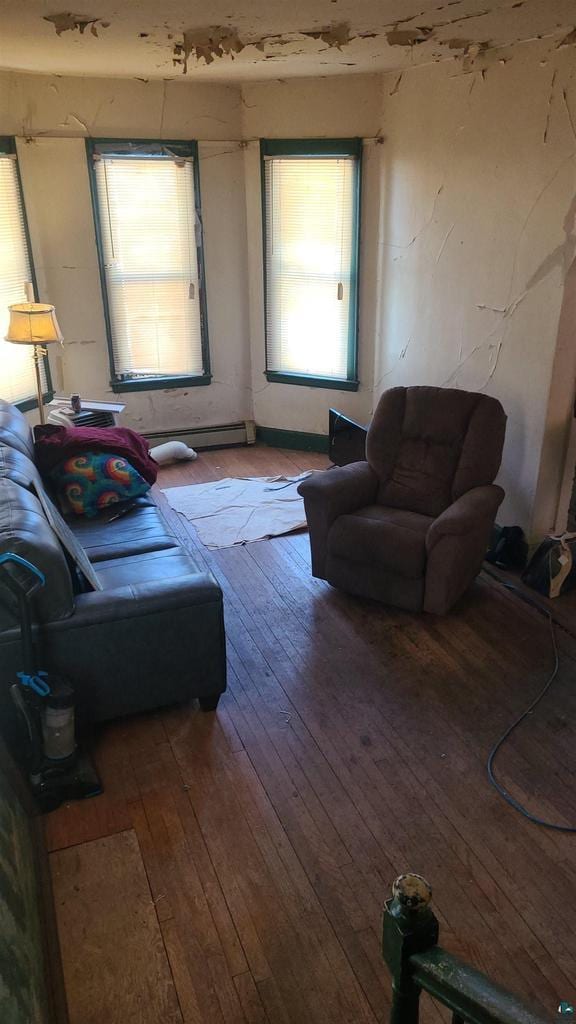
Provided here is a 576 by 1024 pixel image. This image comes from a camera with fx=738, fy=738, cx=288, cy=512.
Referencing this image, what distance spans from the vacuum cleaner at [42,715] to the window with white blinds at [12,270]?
286cm

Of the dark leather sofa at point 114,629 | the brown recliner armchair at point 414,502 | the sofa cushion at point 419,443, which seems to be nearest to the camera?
the dark leather sofa at point 114,629

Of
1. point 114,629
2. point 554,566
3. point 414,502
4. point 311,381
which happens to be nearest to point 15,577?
point 114,629

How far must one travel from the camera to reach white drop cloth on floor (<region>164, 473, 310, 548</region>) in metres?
4.42

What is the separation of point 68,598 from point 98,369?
3.30 m

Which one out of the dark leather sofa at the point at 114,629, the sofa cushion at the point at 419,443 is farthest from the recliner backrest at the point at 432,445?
the dark leather sofa at the point at 114,629

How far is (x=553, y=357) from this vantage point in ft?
11.7

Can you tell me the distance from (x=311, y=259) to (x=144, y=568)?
10.3 feet

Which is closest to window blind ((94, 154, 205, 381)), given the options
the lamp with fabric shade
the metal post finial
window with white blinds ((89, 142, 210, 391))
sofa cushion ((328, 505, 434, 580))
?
window with white blinds ((89, 142, 210, 391))

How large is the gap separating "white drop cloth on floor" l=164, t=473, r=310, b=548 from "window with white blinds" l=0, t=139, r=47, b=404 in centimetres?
126

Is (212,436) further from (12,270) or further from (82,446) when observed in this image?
(82,446)

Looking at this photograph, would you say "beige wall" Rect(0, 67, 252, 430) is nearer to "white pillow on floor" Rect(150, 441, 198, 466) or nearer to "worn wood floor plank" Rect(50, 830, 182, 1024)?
"white pillow on floor" Rect(150, 441, 198, 466)

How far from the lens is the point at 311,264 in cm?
527

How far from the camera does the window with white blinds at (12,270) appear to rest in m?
4.66

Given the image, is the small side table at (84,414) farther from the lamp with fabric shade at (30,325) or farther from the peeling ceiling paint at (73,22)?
the peeling ceiling paint at (73,22)
